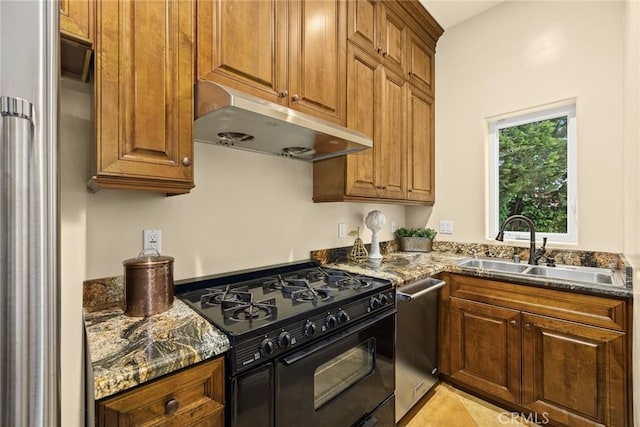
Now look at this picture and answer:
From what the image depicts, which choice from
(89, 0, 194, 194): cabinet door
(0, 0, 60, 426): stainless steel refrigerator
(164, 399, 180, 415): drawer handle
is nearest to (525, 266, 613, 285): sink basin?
(164, 399, 180, 415): drawer handle

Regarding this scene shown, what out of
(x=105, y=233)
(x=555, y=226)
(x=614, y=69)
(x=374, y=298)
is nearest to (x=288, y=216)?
(x=374, y=298)

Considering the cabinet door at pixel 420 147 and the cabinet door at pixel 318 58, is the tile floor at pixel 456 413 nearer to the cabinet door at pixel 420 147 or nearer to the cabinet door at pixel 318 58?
the cabinet door at pixel 420 147

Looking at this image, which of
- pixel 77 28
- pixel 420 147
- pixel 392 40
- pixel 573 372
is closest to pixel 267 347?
pixel 77 28

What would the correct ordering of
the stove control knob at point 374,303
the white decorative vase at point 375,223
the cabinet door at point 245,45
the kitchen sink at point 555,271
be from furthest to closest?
1. the white decorative vase at point 375,223
2. the kitchen sink at point 555,271
3. the stove control knob at point 374,303
4. the cabinet door at point 245,45

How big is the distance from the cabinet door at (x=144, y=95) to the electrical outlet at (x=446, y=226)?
2.35m

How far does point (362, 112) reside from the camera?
1.90 m

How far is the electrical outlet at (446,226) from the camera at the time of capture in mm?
2670

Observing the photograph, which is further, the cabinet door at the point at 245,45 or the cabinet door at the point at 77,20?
the cabinet door at the point at 245,45

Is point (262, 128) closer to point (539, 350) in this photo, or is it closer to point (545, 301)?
point (545, 301)

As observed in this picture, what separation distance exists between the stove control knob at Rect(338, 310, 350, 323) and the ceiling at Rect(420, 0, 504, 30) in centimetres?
255

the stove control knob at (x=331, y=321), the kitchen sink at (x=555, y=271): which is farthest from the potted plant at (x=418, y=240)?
the stove control knob at (x=331, y=321)

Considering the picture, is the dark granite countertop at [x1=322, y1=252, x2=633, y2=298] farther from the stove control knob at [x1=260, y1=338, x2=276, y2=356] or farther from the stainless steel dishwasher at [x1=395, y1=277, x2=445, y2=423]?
the stove control knob at [x1=260, y1=338, x2=276, y2=356]

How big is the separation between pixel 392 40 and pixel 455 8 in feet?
2.58

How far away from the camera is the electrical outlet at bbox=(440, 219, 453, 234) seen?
2670 mm
